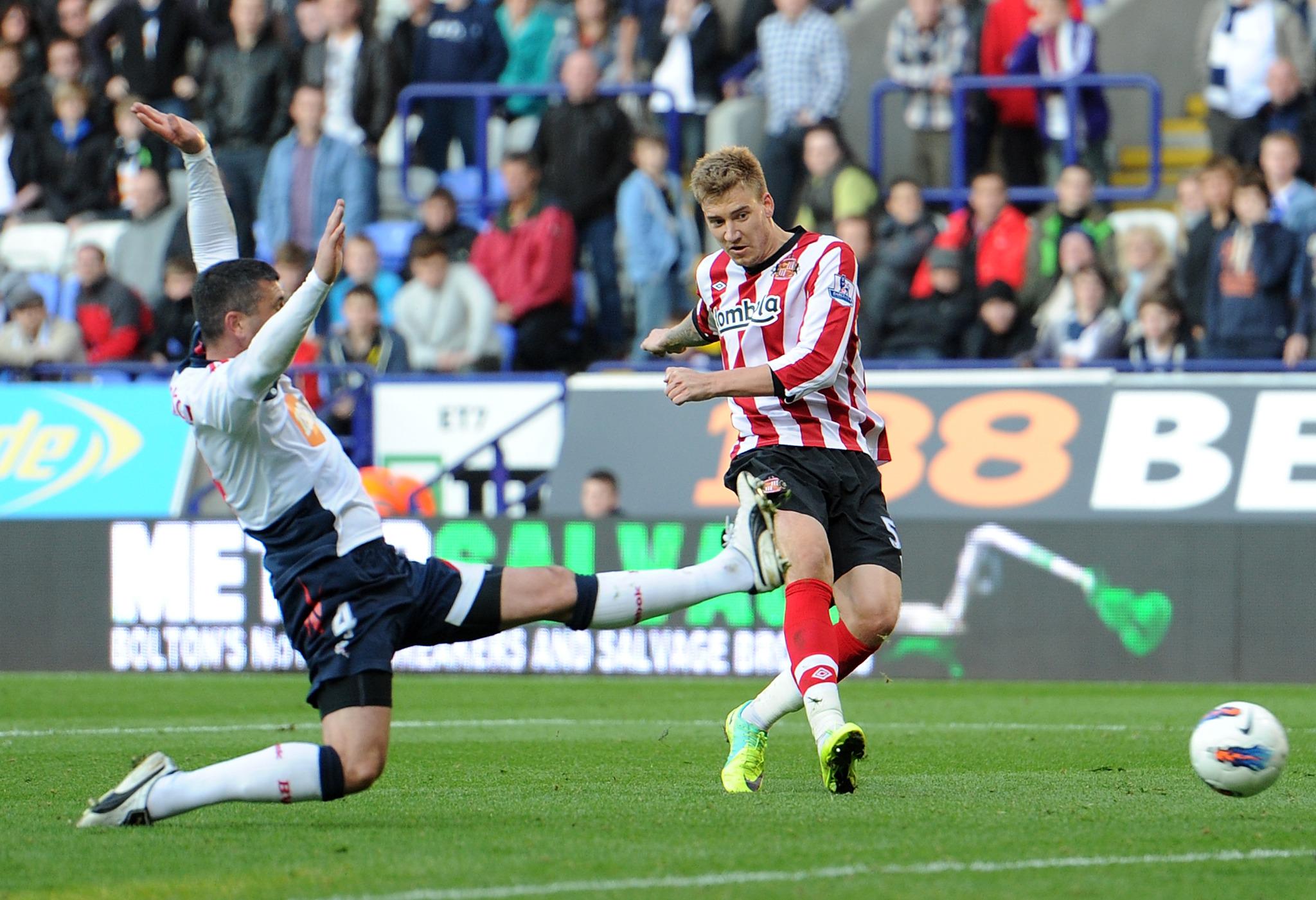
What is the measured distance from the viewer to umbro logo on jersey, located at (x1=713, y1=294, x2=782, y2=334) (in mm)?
7223

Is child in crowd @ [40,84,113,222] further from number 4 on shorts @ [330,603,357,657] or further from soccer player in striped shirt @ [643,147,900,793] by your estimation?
number 4 on shorts @ [330,603,357,657]

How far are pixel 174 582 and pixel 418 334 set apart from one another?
3.17m

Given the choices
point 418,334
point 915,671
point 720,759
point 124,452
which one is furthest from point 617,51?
point 720,759

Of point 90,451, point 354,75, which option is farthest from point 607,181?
point 90,451

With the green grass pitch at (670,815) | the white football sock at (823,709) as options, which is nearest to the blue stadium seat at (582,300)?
the green grass pitch at (670,815)

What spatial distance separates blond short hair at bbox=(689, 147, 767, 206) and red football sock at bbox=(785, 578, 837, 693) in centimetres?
139

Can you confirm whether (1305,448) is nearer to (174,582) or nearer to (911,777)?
(911,777)

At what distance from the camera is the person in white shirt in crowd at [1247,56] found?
→ 1639cm

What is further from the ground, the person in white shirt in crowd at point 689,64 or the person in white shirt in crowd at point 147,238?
the person in white shirt in crowd at point 689,64

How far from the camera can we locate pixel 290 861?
547 cm

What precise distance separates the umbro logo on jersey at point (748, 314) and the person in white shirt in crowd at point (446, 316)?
8.93m

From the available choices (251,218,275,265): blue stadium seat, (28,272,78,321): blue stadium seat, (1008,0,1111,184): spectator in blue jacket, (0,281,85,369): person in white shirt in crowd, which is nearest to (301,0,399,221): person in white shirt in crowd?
(251,218,275,265): blue stadium seat

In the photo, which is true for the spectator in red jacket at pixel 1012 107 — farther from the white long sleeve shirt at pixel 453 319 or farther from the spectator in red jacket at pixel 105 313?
the spectator in red jacket at pixel 105 313

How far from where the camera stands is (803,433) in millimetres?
7203
